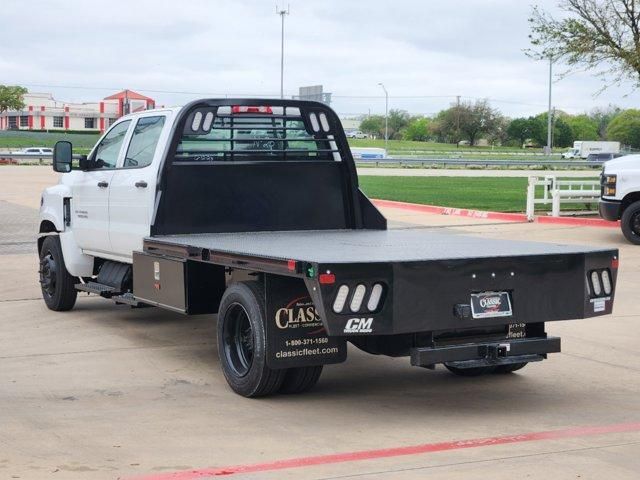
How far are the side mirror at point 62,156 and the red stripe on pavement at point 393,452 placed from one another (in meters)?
5.66

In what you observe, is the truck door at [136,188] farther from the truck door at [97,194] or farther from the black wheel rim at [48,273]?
the black wheel rim at [48,273]

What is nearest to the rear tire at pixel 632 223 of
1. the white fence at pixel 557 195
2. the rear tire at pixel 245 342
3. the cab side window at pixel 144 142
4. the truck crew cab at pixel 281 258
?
the white fence at pixel 557 195

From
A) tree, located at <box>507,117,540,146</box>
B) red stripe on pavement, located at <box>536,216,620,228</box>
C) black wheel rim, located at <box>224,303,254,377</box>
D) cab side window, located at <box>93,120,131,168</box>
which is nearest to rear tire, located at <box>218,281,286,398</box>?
black wheel rim, located at <box>224,303,254,377</box>

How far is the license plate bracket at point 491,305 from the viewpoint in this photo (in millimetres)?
7117

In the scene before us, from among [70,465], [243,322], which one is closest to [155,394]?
[243,322]

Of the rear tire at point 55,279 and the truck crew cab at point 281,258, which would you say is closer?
the truck crew cab at point 281,258

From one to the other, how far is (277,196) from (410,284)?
3.34m

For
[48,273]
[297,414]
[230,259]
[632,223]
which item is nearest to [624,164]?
[632,223]

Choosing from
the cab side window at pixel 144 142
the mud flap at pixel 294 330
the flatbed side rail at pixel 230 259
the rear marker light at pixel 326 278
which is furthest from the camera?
the cab side window at pixel 144 142

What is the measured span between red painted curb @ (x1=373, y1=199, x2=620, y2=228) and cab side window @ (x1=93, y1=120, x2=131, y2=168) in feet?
45.8

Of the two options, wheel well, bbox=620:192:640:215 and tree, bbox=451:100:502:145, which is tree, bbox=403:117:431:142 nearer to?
tree, bbox=451:100:502:145

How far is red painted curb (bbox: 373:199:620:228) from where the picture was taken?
2309 cm

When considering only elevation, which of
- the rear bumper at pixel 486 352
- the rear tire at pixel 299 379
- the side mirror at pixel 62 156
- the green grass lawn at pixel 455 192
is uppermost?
the side mirror at pixel 62 156

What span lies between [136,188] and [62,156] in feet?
4.79
